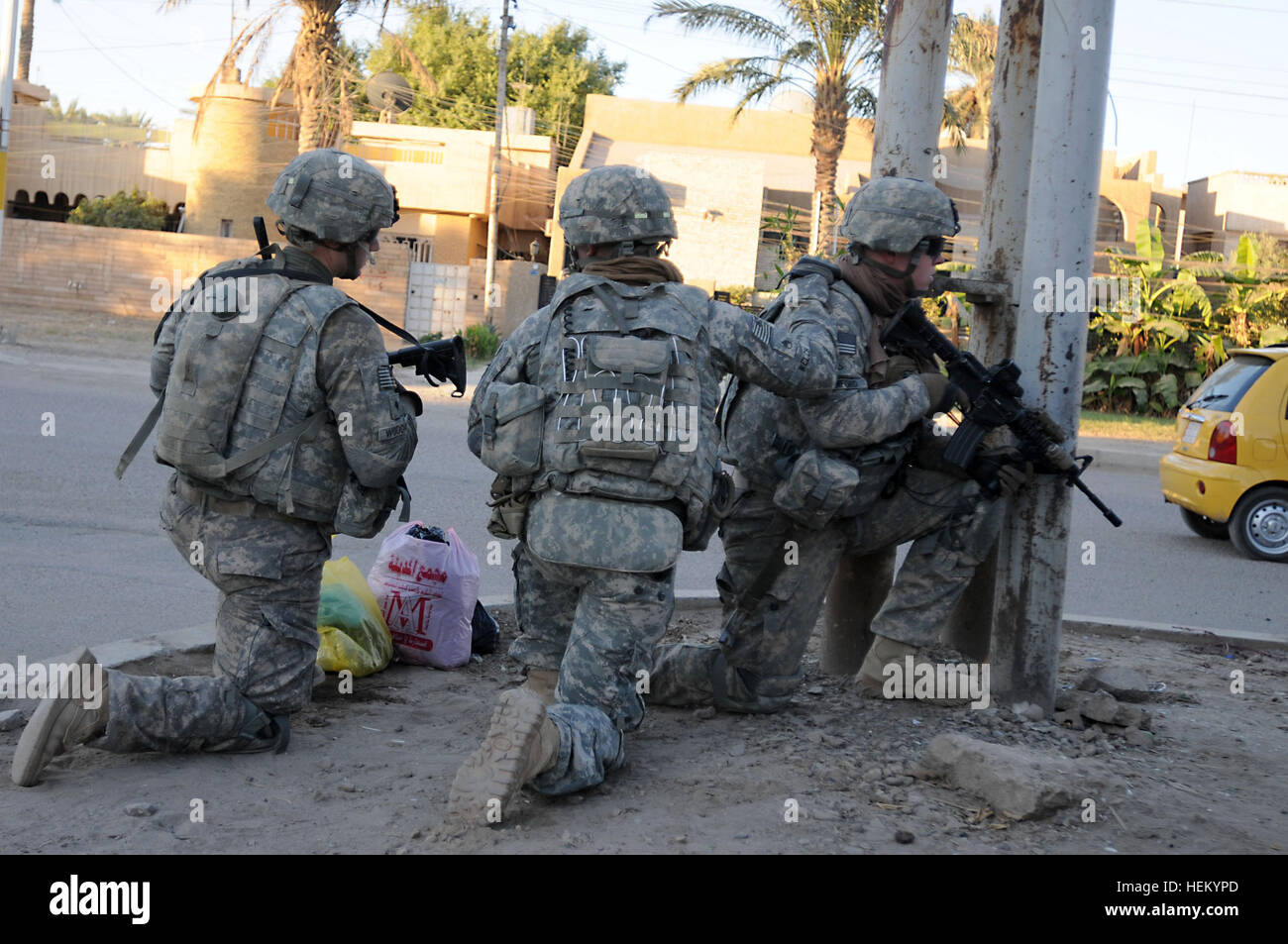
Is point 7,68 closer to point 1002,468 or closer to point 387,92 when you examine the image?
point 1002,468

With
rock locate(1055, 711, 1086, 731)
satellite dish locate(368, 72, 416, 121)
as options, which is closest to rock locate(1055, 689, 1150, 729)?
rock locate(1055, 711, 1086, 731)

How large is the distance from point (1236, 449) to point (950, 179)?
70.7ft

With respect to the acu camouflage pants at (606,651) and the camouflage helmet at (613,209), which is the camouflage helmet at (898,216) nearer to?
the camouflage helmet at (613,209)

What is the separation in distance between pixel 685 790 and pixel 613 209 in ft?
5.53

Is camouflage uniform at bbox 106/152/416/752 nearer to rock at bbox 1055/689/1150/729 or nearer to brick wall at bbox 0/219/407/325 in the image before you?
rock at bbox 1055/689/1150/729

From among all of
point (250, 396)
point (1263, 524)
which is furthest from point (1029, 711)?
point (1263, 524)

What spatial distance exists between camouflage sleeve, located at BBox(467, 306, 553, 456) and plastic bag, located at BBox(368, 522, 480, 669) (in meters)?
1.20

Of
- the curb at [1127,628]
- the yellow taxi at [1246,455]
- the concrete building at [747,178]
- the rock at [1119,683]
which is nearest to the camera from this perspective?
the rock at [1119,683]

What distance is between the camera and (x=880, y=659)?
4344mm

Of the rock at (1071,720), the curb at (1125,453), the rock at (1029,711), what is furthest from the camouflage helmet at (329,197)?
the curb at (1125,453)

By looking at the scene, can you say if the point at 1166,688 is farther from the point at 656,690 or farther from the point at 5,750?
the point at 5,750

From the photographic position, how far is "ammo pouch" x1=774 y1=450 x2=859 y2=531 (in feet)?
12.9

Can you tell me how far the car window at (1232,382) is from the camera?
8719mm

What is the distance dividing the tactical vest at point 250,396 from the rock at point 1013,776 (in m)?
2.00
